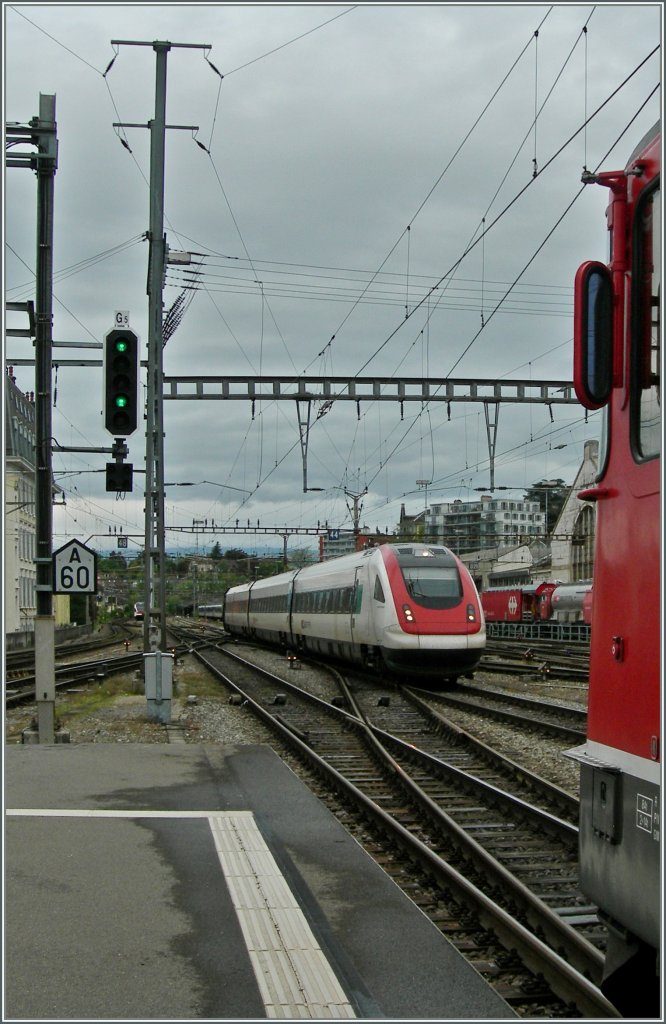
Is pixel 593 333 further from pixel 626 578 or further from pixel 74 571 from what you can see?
pixel 74 571

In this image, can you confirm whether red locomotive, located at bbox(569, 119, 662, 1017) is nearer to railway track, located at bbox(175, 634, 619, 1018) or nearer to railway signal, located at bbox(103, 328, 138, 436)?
railway track, located at bbox(175, 634, 619, 1018)

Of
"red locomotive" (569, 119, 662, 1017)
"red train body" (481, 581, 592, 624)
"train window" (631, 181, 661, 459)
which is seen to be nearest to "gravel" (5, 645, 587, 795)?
"red locomotive" (569, 119, 662, 1017)

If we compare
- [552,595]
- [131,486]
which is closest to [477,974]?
[131,486]

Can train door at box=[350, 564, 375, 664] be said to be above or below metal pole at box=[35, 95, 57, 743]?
below

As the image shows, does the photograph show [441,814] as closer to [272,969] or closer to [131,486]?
[272,969]

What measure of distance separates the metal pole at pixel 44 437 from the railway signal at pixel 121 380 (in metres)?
0.90

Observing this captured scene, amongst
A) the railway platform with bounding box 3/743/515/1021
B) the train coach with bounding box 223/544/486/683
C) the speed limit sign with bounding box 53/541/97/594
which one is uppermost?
the speed limit sign with bounding box 53/541/97/594

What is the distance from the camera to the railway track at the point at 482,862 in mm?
5469

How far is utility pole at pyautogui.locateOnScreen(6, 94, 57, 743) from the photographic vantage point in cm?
1301

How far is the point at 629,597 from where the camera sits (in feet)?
12.9

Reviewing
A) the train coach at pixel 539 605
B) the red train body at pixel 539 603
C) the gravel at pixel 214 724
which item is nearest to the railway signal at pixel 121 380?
the gravel at pixel 214 724

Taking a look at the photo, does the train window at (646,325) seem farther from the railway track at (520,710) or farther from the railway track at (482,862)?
the railway track at (520,710)

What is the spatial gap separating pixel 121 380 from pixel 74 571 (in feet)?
8.06

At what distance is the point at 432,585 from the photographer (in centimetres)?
2131
